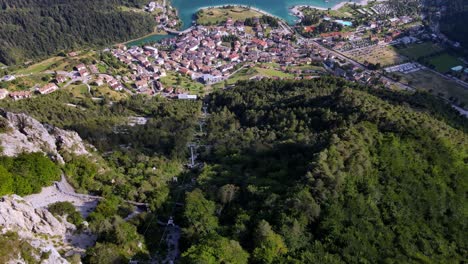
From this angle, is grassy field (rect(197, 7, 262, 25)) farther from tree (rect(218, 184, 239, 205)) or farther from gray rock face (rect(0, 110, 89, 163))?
→ tree (rect(218, 184, 239, 205))

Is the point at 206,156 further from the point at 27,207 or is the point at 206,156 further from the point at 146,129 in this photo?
the point at 27,207

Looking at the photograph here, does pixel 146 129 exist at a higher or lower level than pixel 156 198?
lower

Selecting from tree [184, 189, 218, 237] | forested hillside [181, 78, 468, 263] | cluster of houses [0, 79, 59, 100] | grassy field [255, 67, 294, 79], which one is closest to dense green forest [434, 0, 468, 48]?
grassy field [255, 67, 294, 79]

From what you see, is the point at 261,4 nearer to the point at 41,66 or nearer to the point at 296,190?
the point at 41,66

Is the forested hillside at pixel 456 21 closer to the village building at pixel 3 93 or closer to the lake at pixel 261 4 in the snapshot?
the lake at pixel 261 4

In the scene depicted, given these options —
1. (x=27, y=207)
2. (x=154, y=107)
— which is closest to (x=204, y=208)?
(x=27, y=207)

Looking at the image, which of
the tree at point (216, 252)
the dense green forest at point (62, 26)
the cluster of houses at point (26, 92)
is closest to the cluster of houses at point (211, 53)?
the dense green forest at point (62, 26)
